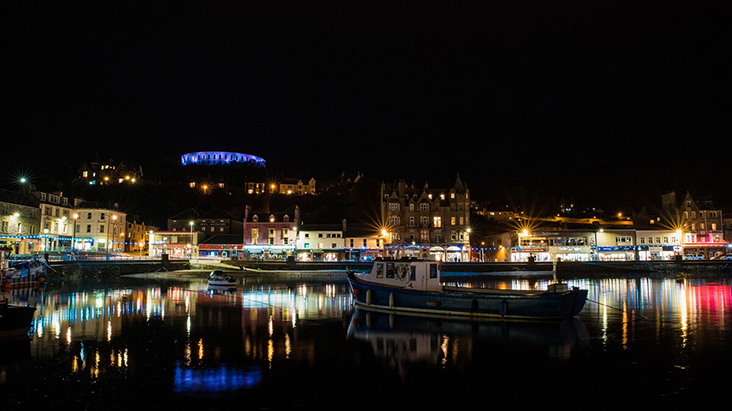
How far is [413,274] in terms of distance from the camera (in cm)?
3005

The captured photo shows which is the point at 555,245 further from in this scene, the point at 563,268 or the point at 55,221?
the point at 55,221

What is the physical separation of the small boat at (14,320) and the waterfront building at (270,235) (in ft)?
191

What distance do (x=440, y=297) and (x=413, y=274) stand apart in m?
2.98

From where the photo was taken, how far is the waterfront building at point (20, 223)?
218 feet

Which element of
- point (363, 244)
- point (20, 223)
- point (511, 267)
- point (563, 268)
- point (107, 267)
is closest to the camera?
point (107, 267)

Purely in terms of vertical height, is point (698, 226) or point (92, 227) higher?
point (698, 226)

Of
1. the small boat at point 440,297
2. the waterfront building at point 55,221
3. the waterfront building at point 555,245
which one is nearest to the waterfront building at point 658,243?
the waterfront building at point 555,245

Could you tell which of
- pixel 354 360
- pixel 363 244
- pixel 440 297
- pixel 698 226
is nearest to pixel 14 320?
pixel 354 360

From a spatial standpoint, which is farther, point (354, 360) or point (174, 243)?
point (174, 243)

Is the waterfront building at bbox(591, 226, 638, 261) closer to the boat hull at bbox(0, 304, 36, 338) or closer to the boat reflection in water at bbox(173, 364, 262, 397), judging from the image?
the boat reflection in water at bbox(173, 364, 262, 397)

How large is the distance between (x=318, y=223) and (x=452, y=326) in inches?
2406

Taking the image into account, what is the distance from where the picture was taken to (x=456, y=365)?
17.6 meters

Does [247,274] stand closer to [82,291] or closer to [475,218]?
[82,291]

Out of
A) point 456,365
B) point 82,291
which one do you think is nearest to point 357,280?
point 456,365
